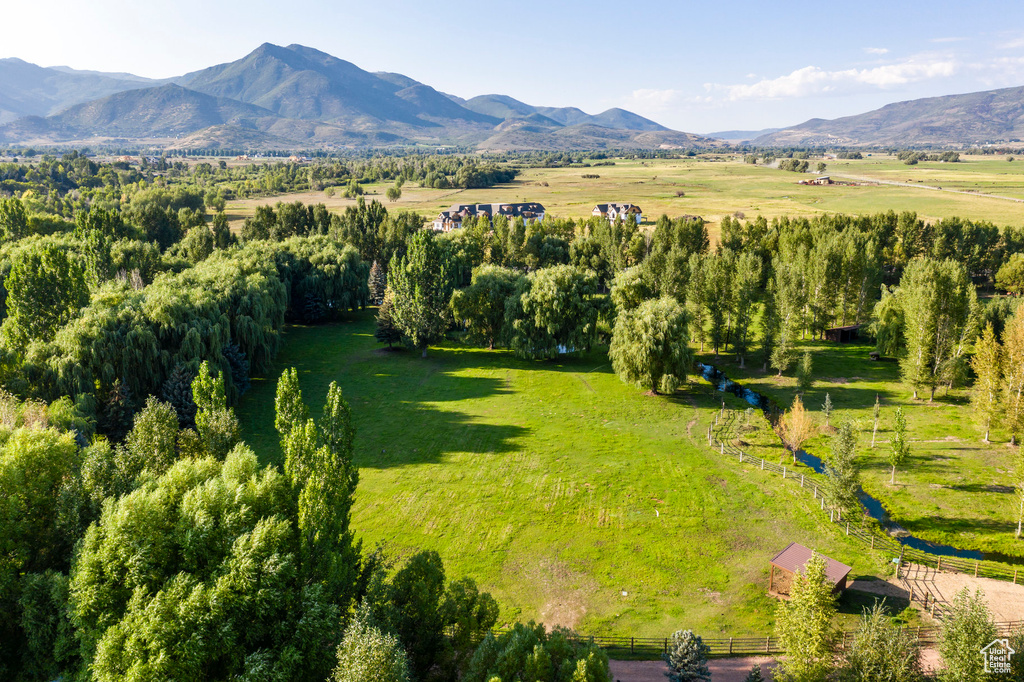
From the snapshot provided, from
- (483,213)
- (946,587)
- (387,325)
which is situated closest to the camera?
(946,587)

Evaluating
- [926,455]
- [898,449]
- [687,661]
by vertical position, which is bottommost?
[926,455]

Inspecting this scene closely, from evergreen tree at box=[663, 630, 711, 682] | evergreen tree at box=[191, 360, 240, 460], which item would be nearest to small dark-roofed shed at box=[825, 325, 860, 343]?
evergreen tree at box=[663, 630, 711, 682]

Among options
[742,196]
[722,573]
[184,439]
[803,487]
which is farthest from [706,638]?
[742,196]

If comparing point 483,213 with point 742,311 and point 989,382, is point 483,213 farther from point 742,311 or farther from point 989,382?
point 989,382

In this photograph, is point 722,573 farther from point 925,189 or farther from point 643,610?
point 925,189

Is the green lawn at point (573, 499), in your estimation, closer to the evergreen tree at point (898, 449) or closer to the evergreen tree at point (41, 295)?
the evergreen tree at point (898, 449)

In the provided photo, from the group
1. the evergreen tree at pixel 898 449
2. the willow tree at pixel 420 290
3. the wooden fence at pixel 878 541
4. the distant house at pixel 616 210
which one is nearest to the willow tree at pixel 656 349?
the wooden fence at pixel 878 541

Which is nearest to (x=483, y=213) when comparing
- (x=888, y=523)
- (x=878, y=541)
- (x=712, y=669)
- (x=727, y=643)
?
(x=888, y=523)
